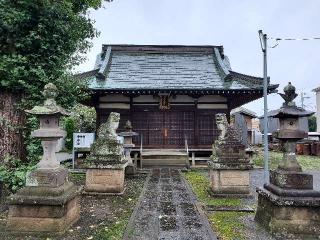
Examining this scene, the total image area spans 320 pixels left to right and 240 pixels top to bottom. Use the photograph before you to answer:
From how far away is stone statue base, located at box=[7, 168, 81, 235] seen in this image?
17.9 ft

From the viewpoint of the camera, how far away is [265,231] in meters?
5.64

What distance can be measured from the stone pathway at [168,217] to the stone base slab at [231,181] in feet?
2.97

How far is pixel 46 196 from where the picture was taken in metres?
5.55

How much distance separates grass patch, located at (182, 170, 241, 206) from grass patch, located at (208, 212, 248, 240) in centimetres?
111

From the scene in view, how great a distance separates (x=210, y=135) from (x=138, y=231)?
11.8 meters

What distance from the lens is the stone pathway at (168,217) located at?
17.8 feet

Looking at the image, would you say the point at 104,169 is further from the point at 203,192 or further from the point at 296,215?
the point at 296,215

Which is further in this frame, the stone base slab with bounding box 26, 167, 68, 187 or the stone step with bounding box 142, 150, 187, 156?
the stone step with bounding box 142, 150, 187, 156

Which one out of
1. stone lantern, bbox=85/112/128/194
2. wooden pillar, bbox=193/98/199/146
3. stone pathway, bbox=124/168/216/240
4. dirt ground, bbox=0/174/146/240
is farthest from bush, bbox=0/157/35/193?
wooden pillar, bbox=193/98/199/146

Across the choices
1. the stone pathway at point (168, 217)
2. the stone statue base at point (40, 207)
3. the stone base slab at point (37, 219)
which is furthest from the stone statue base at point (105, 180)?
the stone base slab at point (37, 219)

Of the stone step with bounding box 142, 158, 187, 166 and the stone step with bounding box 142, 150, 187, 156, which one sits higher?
the stone step with bounding box 142, 150, 187, 156

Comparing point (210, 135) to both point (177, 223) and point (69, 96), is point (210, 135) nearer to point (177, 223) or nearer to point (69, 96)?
point (69, 96)

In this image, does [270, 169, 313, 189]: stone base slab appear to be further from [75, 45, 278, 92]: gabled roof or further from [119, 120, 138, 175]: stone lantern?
[75, 45, 278, 92]: gabled roof

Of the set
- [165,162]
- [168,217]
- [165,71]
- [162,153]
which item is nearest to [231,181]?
[168,217]
